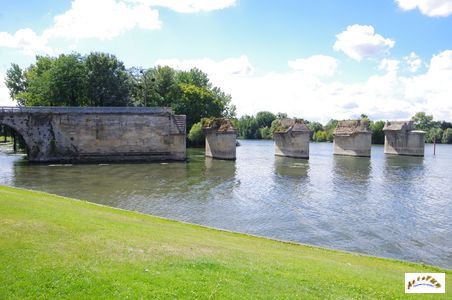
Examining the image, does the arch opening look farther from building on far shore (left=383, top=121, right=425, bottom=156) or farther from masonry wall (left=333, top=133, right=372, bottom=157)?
building on far shore (left=383, top=121, right=425, bottom=156)

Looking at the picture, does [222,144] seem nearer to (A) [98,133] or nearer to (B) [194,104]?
(A) [98,133]

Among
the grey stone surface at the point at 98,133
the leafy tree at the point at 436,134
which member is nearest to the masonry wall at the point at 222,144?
the grey stone surface at the point at 98,133

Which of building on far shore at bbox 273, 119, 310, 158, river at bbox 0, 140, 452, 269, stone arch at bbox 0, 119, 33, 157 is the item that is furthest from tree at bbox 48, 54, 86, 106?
building on far shore at bbox 273, 119, 310, 158

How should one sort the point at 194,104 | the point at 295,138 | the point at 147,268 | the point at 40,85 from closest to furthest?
the point at 147,268 < the point at 40,85 < the point at 295,138 < the point at 194,104

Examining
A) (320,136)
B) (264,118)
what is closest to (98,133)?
(264,118)

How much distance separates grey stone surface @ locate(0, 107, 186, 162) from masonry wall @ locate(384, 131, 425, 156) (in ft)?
181

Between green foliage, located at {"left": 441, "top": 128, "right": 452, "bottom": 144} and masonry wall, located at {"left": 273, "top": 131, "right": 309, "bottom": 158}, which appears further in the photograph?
green foliage, located at {"left": 441, "top": 128, "right": 452, "bottom": 144}

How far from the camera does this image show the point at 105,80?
2837 inches

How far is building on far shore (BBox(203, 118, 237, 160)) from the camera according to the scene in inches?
2493

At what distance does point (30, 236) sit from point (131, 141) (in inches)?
1932

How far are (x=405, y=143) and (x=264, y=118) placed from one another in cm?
9470

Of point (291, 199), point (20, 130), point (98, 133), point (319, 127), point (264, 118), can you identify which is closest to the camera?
point (291, 199)

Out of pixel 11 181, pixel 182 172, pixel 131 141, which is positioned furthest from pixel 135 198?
pixel 131 141

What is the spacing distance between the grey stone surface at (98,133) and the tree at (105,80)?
1628 centimetres
